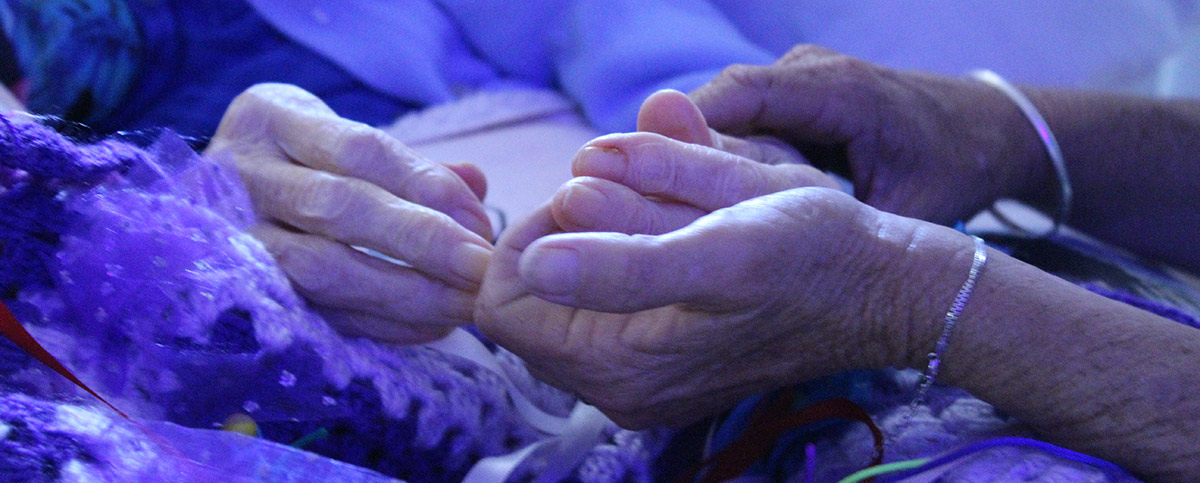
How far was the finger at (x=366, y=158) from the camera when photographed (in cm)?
61

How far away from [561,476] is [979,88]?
66cm

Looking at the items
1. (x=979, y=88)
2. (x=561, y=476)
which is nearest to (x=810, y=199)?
(x=561, y=476)

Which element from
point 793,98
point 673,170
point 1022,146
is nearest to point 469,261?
point 673,170

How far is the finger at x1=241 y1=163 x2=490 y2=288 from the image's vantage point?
572 mm

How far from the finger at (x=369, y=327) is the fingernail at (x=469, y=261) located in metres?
0.05

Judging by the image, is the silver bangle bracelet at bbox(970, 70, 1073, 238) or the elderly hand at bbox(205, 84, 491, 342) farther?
the silver bangle bracelet at bbox(970, 70, 1073, 238)

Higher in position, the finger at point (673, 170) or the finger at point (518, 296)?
the finger at point (673, 170)

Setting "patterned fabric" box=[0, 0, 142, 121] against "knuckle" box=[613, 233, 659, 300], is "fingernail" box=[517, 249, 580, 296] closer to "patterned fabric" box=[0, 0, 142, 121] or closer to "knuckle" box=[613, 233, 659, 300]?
"knuckle" box=[613, 233, 659, 300]

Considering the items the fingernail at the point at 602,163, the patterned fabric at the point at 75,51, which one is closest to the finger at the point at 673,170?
the fingernail at the point at 602,163

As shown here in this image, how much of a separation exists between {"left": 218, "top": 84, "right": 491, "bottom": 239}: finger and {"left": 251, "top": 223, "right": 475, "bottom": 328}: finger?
0.06 m

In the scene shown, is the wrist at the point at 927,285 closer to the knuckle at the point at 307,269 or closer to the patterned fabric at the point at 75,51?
the knuckle at the point at 307,269

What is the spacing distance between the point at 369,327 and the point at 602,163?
21 centimetres

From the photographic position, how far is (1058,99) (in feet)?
3.11

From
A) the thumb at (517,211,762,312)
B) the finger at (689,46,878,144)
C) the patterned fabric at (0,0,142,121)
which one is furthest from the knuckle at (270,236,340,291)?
the patterned fabric at (0,0,142,121)
